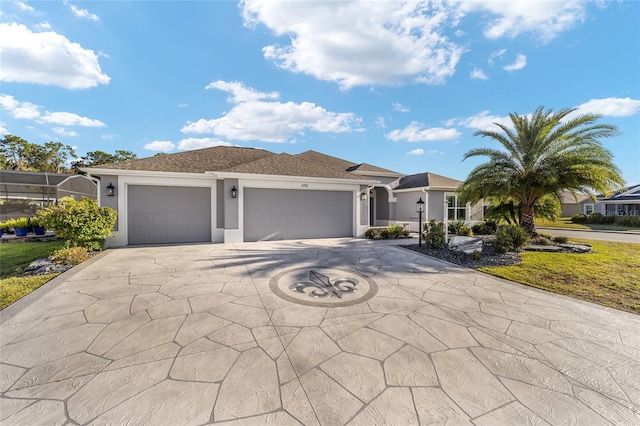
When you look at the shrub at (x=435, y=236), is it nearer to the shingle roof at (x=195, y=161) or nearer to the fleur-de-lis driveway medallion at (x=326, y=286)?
the fleur-de-lis driveway medallion at (x=326, y=286)

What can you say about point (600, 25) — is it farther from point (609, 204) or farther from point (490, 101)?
point (609, 204)

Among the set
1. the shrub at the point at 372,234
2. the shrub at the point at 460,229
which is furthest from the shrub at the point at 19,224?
the shrub at the point at 460,229

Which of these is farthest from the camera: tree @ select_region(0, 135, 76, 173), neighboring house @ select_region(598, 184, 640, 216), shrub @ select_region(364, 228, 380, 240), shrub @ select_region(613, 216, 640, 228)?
tree @ select_region(0, 135, 76, 173)

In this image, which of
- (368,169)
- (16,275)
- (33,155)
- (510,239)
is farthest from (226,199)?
(33,155)

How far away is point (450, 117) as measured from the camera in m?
16.1

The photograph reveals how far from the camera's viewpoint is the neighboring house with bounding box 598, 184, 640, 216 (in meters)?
27.1

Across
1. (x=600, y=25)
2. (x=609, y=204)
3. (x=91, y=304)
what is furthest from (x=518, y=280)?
(x=609, y=204)

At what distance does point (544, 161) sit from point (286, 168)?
36.9ft

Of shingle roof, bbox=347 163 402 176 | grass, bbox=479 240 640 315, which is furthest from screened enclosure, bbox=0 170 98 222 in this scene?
grass, bbox=479 240 640 315

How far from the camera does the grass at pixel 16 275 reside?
15.5ft

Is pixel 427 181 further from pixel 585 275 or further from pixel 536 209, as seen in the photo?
pixel 585 275

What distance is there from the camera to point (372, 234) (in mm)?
12477

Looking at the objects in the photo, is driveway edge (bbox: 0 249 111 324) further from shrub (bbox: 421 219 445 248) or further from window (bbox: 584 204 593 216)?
window (bbox: 584 204 593 216)

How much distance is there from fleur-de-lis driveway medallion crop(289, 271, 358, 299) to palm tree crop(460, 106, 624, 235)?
8843 millimetres
